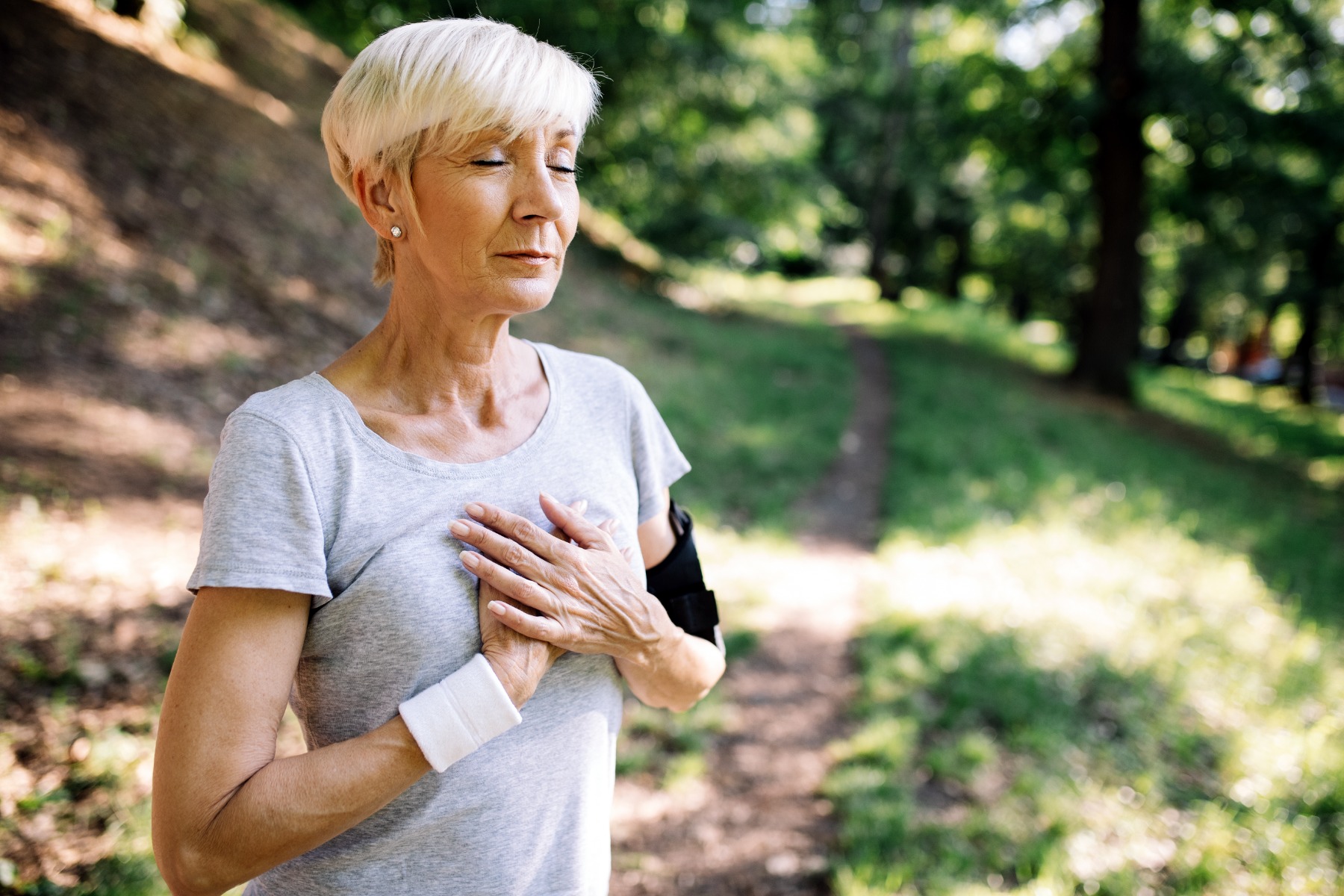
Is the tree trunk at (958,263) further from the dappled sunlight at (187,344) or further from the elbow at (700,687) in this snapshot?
the elbow at (700,687)

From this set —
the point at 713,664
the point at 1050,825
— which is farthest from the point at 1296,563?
the point at 713,664

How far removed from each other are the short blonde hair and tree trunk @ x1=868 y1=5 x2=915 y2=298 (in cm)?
2239

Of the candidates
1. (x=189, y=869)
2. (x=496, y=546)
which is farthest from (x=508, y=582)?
(x=189, y=869)

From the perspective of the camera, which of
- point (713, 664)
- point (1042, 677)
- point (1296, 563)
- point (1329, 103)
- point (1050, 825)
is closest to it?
point (713, 664)

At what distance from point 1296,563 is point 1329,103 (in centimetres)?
744

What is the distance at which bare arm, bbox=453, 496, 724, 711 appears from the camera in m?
1.42

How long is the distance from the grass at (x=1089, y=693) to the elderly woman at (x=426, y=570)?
7.63 ft

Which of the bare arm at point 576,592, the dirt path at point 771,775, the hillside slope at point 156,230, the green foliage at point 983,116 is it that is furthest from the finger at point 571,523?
the green foliage at point 983,116

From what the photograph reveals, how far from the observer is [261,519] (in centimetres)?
126

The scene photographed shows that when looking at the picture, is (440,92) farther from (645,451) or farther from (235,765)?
(235,765)

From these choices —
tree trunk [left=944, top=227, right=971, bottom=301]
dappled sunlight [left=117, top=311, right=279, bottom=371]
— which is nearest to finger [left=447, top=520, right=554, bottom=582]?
dappled sunlight [left=117, top=311, right=279, bottom=371]

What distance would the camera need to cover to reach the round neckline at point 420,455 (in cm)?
142

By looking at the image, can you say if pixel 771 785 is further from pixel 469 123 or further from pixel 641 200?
pixel 641 200

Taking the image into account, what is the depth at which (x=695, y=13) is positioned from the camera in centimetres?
1303
